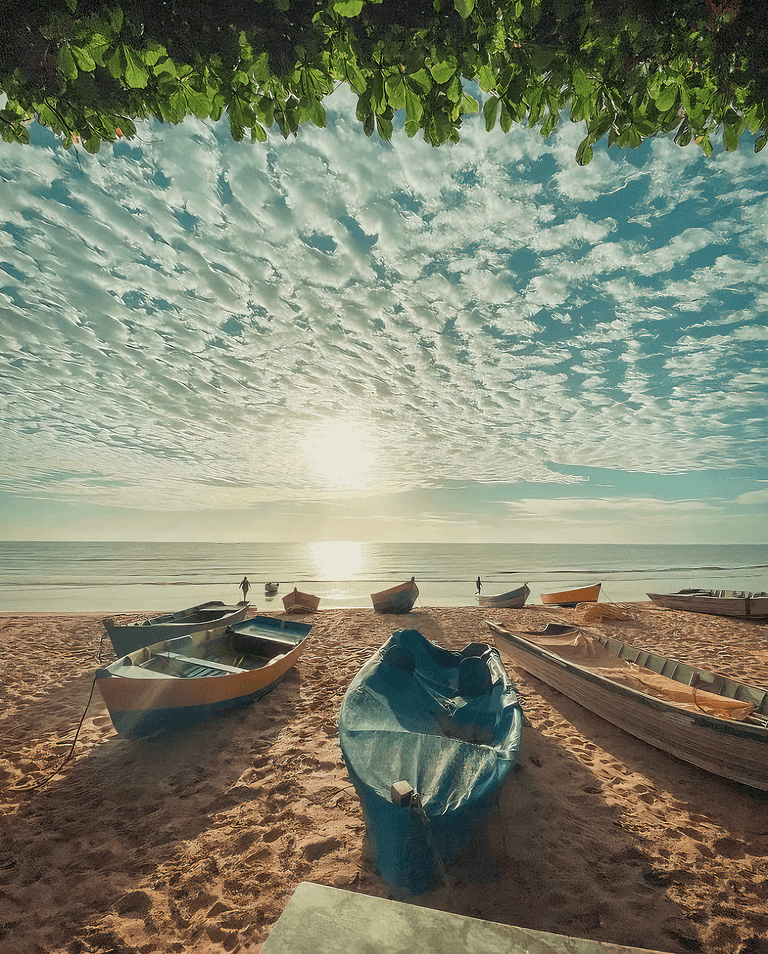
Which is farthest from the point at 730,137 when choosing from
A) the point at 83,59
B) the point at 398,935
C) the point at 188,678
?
the point at 188,678

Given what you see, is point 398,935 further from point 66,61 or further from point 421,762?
point 66,61

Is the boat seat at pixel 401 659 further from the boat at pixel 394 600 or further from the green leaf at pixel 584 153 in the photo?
the boat at pixel 394 600

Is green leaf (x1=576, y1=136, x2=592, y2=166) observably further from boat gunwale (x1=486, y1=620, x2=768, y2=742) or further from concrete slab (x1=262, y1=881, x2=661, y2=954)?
boat gunwale (x1=486, y1=620, x2=768, y2=742)

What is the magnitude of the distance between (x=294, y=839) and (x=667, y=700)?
5.39 m

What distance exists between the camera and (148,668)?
6.20 meters

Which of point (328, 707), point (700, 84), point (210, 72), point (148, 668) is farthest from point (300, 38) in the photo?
point (328, 707)

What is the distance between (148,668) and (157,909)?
347cm

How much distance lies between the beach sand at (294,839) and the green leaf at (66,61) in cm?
569

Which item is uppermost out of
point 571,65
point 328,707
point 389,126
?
point 571,65

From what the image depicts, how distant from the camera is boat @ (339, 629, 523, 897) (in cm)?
298

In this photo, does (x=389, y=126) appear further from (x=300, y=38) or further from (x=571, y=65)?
(x=571, y=65)

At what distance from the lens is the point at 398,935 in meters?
1.16

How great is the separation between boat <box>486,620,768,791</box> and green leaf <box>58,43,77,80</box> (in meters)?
7.64

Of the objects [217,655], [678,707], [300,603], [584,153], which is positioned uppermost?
[584,153]
